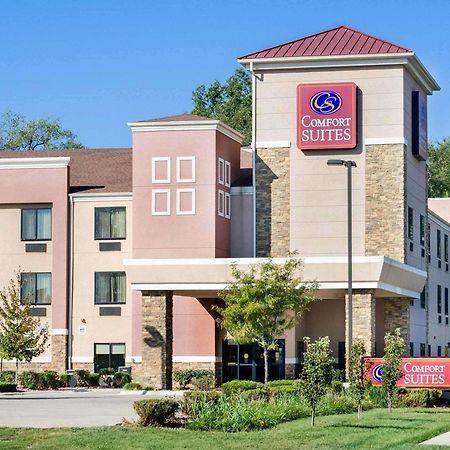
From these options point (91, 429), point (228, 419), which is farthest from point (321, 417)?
point (91, 429)

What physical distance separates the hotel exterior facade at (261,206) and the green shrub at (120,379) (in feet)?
3.61

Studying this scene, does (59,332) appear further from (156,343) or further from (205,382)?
(205,382)

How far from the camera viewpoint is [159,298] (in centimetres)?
5219

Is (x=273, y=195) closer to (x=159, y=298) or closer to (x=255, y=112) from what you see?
(x=255, y=112)

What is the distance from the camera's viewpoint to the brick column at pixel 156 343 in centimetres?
5172

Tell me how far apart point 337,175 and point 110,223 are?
435 inches

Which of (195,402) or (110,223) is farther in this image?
(110,223)

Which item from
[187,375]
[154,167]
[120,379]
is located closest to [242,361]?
[187,375]

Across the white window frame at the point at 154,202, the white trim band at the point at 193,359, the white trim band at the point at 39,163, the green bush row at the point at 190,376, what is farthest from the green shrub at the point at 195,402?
the white trim band at the point at 39,163

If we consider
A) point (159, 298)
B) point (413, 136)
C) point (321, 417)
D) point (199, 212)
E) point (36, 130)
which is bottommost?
point (321, 417)

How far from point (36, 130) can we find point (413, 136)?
48.2 meters

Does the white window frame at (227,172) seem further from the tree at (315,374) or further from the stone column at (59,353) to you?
the tree at (315,374)

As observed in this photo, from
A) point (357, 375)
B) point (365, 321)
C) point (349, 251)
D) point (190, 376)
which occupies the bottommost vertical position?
point (190, 376)

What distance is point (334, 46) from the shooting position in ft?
185
